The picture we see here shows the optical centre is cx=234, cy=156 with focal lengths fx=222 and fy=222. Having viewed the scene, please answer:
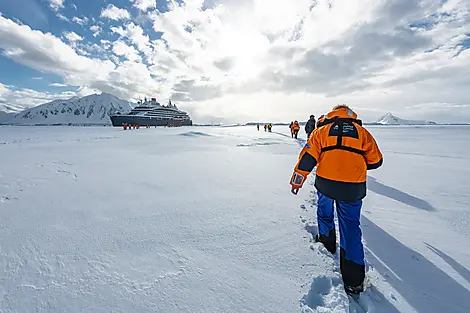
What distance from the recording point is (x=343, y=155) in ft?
6.59

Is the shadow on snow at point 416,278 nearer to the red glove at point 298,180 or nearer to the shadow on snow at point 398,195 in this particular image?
the red glove at point 298,180

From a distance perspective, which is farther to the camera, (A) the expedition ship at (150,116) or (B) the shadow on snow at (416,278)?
(A) the expedition ship at (150,116)

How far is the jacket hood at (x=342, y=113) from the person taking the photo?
210 centimetres

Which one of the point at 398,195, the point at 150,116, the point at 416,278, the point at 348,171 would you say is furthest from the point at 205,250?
the point at 150,116

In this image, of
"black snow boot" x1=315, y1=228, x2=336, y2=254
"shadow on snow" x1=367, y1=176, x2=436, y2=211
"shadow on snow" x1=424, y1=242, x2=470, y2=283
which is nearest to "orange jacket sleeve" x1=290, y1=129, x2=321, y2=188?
"black snow boot" x1=315, y1=228, x2=336, y2=254

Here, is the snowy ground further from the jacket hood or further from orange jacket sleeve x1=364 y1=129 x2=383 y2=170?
the jacket hood

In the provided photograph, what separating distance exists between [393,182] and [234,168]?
4118 millimetres

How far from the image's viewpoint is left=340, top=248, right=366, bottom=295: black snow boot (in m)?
1.93

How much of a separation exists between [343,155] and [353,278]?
1076 millimetres

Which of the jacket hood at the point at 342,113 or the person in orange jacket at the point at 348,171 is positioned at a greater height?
the jacket hood at the point at 342,113


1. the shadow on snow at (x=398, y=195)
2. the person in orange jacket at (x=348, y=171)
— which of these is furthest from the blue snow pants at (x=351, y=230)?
the shadow on snow at (x=398, y=195)

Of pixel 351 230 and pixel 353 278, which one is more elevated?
pixel 351 230

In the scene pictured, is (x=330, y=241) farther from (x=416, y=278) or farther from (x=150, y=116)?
(x=150, y=116)

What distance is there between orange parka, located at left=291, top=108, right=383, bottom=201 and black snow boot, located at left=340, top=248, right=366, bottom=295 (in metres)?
0.59
